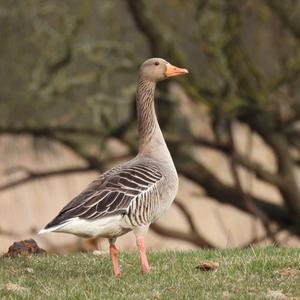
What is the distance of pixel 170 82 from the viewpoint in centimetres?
1900

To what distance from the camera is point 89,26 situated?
19781 mm

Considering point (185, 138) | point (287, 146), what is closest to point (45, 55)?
point (185, 138)

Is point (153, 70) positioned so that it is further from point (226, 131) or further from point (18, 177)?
point (18, 177)

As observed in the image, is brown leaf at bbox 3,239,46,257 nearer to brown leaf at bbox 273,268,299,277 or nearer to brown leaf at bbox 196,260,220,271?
brown leaf at bbox 196,260,220,271

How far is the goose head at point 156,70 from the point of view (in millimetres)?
10352

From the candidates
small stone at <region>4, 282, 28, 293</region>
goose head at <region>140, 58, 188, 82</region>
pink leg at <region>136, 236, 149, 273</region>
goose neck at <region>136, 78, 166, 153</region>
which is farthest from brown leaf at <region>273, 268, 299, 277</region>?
goose head at <region>140, 58, 188, 82</region>

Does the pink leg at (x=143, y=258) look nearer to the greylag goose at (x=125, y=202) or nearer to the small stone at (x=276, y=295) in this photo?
the greylag goose at (x=125, y=202)

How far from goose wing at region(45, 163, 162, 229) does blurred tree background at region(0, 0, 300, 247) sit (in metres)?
8.62

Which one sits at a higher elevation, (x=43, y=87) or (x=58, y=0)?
(x=58, y=0)

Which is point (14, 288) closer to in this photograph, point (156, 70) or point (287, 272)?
point (287, 272)

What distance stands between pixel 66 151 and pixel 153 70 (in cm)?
1128

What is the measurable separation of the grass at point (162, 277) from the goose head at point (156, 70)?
1818 millimetres

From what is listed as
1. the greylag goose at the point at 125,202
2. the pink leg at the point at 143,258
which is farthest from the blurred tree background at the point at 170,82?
the pink leg at the point at 143,258

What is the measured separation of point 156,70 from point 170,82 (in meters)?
8.67
